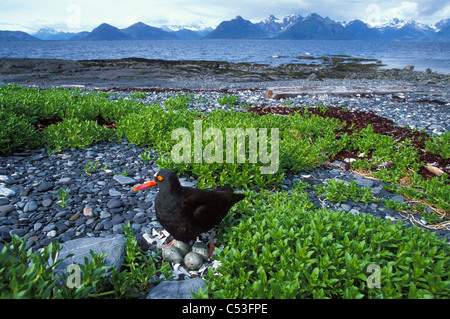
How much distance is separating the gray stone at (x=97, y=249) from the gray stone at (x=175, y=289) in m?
0.63

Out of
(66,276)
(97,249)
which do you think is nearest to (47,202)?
(97,249)

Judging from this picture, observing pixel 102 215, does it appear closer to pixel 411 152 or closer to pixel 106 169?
pixel 106 169

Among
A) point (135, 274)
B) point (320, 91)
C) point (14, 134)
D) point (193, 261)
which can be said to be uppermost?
point (320, 91)

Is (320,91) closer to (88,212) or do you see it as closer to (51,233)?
(88,212)

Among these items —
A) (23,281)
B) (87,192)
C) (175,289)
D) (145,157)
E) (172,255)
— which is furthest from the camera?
(145,157)

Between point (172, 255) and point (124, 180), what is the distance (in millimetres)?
2583

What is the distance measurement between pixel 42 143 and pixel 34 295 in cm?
625

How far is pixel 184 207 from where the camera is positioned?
12.0 ft

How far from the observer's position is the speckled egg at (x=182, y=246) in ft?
13.0

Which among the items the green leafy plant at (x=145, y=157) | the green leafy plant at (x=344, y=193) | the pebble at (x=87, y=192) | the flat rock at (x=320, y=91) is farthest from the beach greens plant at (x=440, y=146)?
the flat rock at (x=320, y=91)

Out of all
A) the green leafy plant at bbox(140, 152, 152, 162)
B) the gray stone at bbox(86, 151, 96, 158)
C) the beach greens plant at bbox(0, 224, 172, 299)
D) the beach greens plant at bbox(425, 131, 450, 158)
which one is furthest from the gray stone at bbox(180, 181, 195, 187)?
the beach greens plant at bbox(425, 131, 450, 158)

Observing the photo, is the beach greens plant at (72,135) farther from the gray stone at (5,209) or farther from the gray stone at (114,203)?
the gray stone at (114,203)

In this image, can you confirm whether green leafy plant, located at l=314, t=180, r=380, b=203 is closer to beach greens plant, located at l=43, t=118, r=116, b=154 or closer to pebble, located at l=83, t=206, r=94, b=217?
pebble, located at l=83, t=206, r=94, b=217
